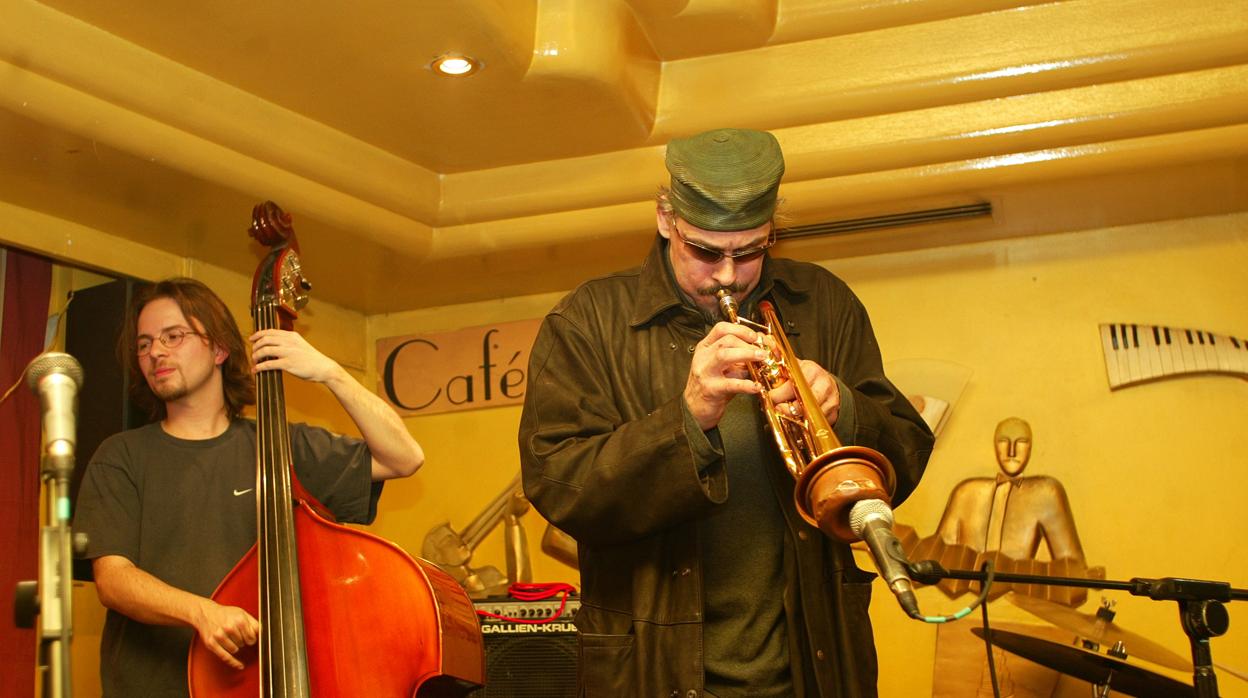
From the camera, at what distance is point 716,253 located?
2.31 meters

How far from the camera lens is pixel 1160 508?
15.0ft

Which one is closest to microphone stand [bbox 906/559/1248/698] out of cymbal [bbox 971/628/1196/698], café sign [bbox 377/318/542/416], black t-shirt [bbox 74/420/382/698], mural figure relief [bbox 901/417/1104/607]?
cymbal [bbox 971/628/1196/698]

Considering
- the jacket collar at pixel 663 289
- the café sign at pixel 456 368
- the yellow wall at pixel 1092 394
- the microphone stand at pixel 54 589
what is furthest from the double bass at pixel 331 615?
the café sign at pixel 456 368

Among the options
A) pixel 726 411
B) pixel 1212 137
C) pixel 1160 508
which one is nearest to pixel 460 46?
pixel 726 411

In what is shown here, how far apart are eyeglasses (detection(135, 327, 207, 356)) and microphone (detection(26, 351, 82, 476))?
1598 millimetres

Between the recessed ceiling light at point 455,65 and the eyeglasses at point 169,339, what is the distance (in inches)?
43.0

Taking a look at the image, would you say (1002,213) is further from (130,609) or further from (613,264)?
(130,609)

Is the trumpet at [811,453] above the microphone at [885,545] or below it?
above

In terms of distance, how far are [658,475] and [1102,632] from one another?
276cm

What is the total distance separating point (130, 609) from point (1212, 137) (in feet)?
11.4

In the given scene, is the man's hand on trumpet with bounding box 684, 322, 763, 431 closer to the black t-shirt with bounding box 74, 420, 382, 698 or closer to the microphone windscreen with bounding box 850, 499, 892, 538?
the microphone windscreen with bounding box 850, 499, 892, 538

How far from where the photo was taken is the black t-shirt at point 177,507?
289 cm

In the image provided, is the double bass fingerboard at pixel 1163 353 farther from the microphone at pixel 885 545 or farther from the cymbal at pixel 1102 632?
the microphone at pixel 885 545

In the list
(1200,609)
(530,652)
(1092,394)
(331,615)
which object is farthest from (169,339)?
(1092,394)
